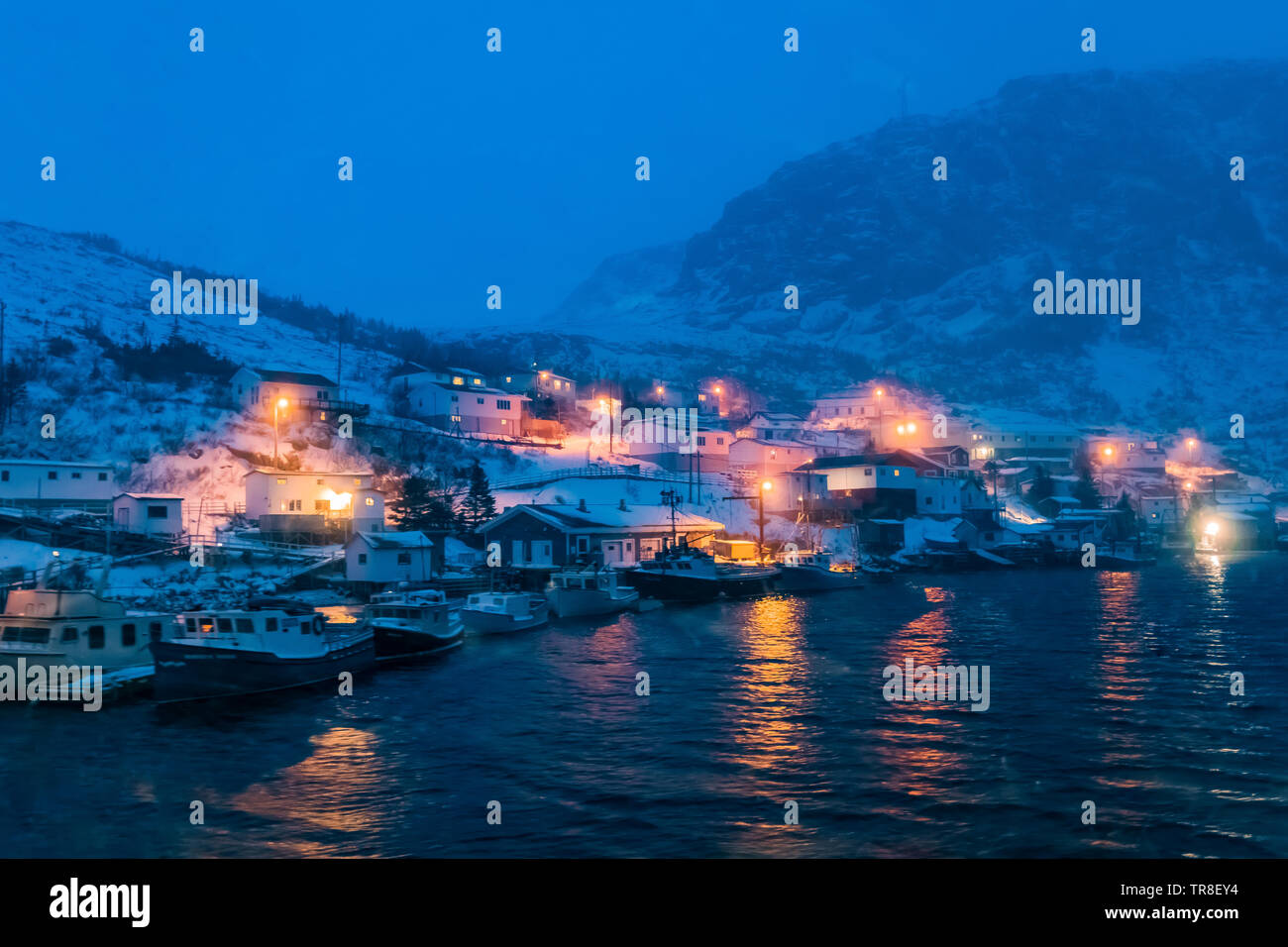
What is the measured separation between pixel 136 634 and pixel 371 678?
8.47 metres

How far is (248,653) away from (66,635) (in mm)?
5812

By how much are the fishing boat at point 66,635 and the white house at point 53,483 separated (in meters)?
36.7

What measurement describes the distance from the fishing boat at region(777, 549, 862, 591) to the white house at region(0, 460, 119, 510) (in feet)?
161

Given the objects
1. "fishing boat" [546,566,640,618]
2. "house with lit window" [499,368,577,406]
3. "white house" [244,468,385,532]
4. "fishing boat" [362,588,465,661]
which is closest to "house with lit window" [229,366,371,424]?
"white house" [244,468,385,532]

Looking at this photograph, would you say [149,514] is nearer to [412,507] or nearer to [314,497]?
[314,497]

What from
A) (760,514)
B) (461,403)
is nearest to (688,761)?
(760,514)

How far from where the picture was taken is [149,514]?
64.1 metres

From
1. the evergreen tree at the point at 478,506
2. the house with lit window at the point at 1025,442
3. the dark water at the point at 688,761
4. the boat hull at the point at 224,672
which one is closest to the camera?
the dark water at the point at 688,761

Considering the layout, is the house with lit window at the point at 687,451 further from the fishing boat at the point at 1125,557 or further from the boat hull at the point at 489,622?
the boat hull at the point at 489,622

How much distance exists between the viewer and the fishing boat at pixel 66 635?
33.0 meters

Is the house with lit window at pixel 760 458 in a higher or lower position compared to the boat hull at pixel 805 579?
higher

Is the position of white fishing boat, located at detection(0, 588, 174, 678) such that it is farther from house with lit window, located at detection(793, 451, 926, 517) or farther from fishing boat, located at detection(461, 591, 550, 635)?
house with lit window, located at detection(793, 451, 926, 517)

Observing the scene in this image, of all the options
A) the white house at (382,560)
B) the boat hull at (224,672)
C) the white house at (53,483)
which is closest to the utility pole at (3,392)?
the white house at (53,483)
